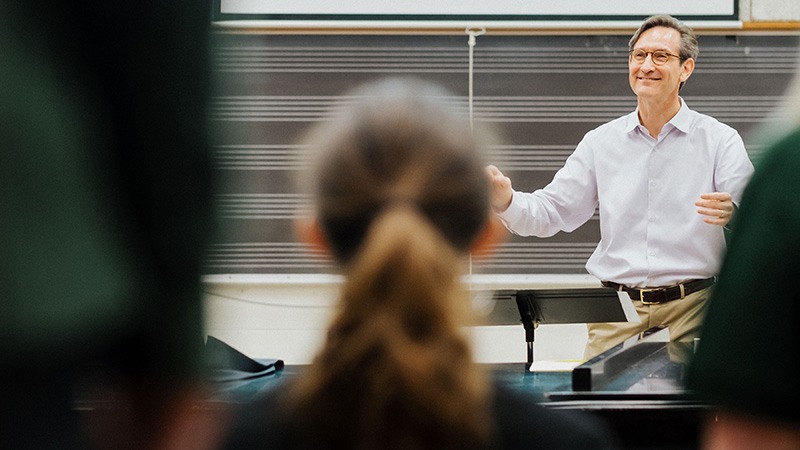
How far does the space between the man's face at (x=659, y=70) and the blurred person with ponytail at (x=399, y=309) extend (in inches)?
83.2

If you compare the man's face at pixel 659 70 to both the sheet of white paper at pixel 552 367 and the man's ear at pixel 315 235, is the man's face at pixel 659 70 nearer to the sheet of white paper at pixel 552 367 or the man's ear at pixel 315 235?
the sheet of white paper at pixel 552 367

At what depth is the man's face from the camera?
9.30 feet

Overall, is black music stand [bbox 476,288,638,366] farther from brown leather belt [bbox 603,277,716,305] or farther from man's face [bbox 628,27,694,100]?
man's face [bbox 628,27,694,100]

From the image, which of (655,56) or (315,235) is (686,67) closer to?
(655,56)

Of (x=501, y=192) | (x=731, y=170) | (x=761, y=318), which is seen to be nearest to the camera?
(x=761, y=318)

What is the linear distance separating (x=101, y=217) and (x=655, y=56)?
261 cm

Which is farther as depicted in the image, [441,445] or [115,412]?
[441,445]

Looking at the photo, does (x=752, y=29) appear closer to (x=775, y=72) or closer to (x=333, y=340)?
(x=775, y=72)

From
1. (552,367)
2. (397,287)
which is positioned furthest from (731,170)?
(397,287)

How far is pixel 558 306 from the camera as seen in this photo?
7.23ft

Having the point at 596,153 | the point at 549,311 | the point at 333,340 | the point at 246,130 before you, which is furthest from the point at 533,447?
the point at 246,130

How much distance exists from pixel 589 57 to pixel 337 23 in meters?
1.27

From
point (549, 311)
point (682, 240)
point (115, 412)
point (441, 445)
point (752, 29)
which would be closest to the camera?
point (115, 412)

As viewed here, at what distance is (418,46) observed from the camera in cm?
382
